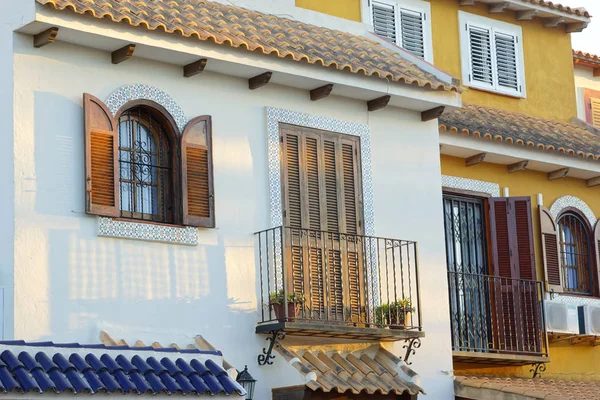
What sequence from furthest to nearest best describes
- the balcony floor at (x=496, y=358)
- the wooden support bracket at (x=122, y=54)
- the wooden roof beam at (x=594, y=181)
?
the wooden roof beam at (x=594, y=181), the balcony floor at (x=496, y=358), the wooden support bracket at (x=122, y=54)

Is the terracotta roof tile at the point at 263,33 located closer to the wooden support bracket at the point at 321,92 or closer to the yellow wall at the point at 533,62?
the wooden support bracket at the point at 321,92

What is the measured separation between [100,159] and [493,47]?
30.4 feet

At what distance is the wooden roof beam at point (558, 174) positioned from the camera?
66.4 feet

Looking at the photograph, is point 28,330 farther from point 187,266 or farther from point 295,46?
point 295,46

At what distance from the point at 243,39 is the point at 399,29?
5531 millimetres

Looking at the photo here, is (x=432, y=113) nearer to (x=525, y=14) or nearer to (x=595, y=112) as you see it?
(x=525, y=14)

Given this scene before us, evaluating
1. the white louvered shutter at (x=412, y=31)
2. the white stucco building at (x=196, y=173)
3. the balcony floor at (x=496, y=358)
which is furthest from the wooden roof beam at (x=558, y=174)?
the white stucco building at (x=196, y=173)

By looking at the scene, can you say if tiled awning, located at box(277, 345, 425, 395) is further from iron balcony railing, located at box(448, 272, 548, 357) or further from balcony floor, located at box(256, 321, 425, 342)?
iron balcony railing, located at box(448, 272, 548, 357)

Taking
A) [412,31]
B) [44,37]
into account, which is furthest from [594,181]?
[44,37]

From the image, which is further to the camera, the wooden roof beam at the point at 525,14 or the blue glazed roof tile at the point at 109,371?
the wooden roof beam at the point at 525,14

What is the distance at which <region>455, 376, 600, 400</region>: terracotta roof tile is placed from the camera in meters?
16.7

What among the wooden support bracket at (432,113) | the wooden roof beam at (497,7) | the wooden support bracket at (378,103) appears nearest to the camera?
the wooden support bracket at (378,103)

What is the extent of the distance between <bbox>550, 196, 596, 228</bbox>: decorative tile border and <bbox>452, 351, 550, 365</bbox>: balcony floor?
8.91 feet

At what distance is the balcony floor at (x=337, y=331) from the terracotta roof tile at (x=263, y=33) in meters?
3.11
